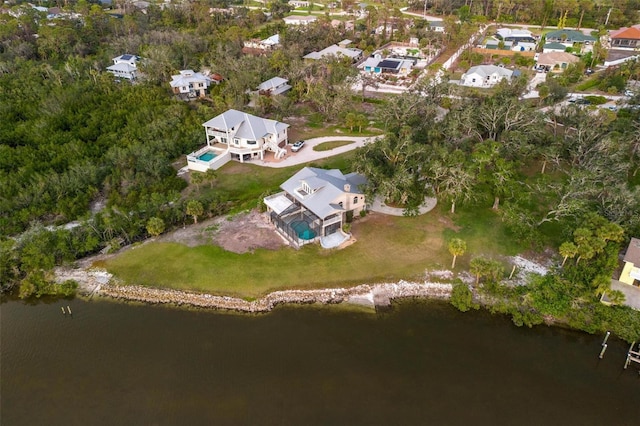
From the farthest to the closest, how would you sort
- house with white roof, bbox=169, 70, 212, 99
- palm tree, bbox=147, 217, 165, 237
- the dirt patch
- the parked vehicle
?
house with white roof, bbox=169, 70, 212, 99
the parked vehicle
the dirt patch
palm tree, bbox=147, 217, 165, 237

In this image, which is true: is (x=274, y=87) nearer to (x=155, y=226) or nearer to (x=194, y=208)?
(x=194, y=208)

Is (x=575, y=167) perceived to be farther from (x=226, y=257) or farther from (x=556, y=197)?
(x=226, y=257)

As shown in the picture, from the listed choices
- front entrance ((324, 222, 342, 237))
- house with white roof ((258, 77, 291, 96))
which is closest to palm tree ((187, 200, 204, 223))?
front entrance ((324, 222, 342, 237))

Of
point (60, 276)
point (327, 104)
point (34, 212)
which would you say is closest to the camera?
point (60, 276)

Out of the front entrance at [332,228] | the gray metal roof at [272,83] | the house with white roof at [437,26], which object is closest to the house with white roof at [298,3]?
the house with white roof at [437,26]

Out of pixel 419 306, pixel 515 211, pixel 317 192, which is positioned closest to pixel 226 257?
pixel 317 192

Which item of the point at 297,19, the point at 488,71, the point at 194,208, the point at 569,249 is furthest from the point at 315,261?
the point at 297,19

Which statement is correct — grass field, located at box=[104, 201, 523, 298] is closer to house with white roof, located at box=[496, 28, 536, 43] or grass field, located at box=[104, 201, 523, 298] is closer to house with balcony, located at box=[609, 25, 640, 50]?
house with white roof, located at box=[496, 28, 536, 43]
